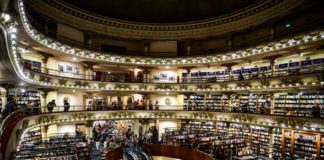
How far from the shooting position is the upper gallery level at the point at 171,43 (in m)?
12.8

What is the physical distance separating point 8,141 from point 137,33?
646 inches

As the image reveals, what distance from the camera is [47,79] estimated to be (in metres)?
A: 13.4

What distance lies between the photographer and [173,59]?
20.1 meters

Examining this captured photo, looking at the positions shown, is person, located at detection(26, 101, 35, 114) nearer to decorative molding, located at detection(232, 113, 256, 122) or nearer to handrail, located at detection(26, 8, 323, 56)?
handrail, located at detection(26, 8, 323, 56)

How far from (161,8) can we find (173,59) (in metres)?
4.82

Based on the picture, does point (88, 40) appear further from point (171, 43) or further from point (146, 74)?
point (171, 43)

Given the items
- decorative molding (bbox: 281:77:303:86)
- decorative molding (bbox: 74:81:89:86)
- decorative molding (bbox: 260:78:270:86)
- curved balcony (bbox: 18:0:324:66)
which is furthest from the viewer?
decorative molding (bbox: 74:81:89:86)

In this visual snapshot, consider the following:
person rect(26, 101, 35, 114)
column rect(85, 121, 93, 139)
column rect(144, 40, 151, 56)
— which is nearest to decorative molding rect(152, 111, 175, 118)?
column rect(85, 121, 93, 139)

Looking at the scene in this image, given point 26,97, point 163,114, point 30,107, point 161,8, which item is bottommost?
→ point 163,114

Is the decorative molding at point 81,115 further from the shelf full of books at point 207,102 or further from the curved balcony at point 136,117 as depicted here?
the shelf full of books at point 207,102

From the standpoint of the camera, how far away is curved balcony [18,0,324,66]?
39.1ft

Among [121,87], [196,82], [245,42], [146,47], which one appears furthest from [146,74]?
[245,42]

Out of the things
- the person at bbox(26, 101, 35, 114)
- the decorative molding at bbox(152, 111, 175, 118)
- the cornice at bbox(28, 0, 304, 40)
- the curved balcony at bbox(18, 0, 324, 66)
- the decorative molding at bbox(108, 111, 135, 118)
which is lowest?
the decorative molding at bbox(152, 111, 175, 118)

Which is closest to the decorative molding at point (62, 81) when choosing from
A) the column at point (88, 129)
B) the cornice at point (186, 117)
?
the cornice at point (186, 117)
